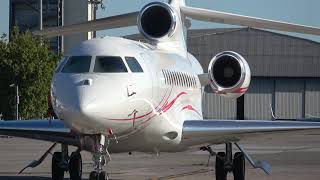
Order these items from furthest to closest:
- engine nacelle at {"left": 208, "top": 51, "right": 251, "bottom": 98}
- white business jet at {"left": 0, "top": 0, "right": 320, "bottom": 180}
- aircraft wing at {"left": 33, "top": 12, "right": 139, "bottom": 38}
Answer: aircraft wing at {"left": 33, "top": 12, "right": 139, "bottom": 38}
engine nacelle at {"left": 208, "top": 51, "right": 251, "bottom": 98}
white business jet at {"left": 0, "top": 0, "right": 320, "bottom": 180}

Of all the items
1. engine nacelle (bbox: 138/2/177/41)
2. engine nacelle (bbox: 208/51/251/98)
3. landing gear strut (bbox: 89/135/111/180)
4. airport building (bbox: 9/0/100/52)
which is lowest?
landing gear strut (bbox: 89/135/111/180)

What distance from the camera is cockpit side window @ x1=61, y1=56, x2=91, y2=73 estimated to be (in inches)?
518

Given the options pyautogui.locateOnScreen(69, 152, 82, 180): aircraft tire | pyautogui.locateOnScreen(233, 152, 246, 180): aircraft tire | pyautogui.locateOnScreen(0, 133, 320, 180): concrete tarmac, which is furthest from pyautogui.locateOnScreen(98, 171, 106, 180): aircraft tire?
pyautogui.locateOnScreen(233, 152, 246, 180): aircraft tire

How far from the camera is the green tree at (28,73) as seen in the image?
50.5 meters

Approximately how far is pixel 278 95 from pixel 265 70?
2612 millimetres

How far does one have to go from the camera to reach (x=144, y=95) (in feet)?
45.0

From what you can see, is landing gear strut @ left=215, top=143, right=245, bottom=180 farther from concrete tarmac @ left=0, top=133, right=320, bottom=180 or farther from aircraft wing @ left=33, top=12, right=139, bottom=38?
aircraft wing @ left=33, top=12, right=139, bottom=38

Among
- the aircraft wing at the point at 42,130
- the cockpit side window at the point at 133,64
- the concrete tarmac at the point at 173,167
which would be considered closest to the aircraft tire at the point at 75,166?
the aircraft wing at the point at 42,130

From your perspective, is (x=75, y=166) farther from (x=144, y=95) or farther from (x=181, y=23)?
(x=181, y=23)

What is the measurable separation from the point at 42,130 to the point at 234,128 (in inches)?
151

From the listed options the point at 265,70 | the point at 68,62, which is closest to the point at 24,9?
the point at 265,70

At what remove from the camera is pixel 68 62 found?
1348 cm

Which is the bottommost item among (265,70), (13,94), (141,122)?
(141,122)

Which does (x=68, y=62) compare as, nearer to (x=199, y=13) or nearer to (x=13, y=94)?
(x=199, y=13)
